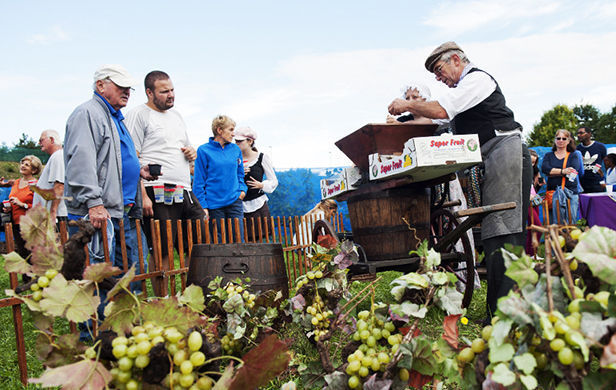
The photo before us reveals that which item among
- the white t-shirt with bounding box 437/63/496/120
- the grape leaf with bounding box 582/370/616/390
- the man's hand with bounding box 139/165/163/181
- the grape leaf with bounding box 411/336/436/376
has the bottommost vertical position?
the grape leaf with bounding box 411/336/436/376

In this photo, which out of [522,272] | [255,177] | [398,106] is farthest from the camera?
[255,177]

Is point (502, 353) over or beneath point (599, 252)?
beneath

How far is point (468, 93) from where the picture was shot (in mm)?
3400

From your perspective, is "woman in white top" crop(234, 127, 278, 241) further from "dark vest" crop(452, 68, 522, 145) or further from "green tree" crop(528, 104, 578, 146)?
"green tree" crop(528, 104, 578, 146)

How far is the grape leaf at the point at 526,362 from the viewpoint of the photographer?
1.90 ft

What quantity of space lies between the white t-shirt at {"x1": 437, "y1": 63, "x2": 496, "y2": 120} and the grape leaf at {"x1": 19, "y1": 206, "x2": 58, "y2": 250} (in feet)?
10.1

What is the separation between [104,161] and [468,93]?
2613 mm

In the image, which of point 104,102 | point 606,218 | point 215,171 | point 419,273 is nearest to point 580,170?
point 606,218

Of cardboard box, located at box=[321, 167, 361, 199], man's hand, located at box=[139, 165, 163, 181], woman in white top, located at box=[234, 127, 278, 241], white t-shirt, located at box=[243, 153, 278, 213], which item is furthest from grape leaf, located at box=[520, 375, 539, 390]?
white t-shirt, located at box=[243, 153, 278, 213]

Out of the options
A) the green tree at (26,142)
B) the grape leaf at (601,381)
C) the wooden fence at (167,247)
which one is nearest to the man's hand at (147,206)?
the wooden fence at (167,247)

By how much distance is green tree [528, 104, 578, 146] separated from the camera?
4379 centimetres

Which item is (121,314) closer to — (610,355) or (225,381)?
(225,381)

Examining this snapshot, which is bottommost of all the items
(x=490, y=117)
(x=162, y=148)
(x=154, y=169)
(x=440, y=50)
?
(x=154, y=169)

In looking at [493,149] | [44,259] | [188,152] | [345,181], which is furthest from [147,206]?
[44,259]
